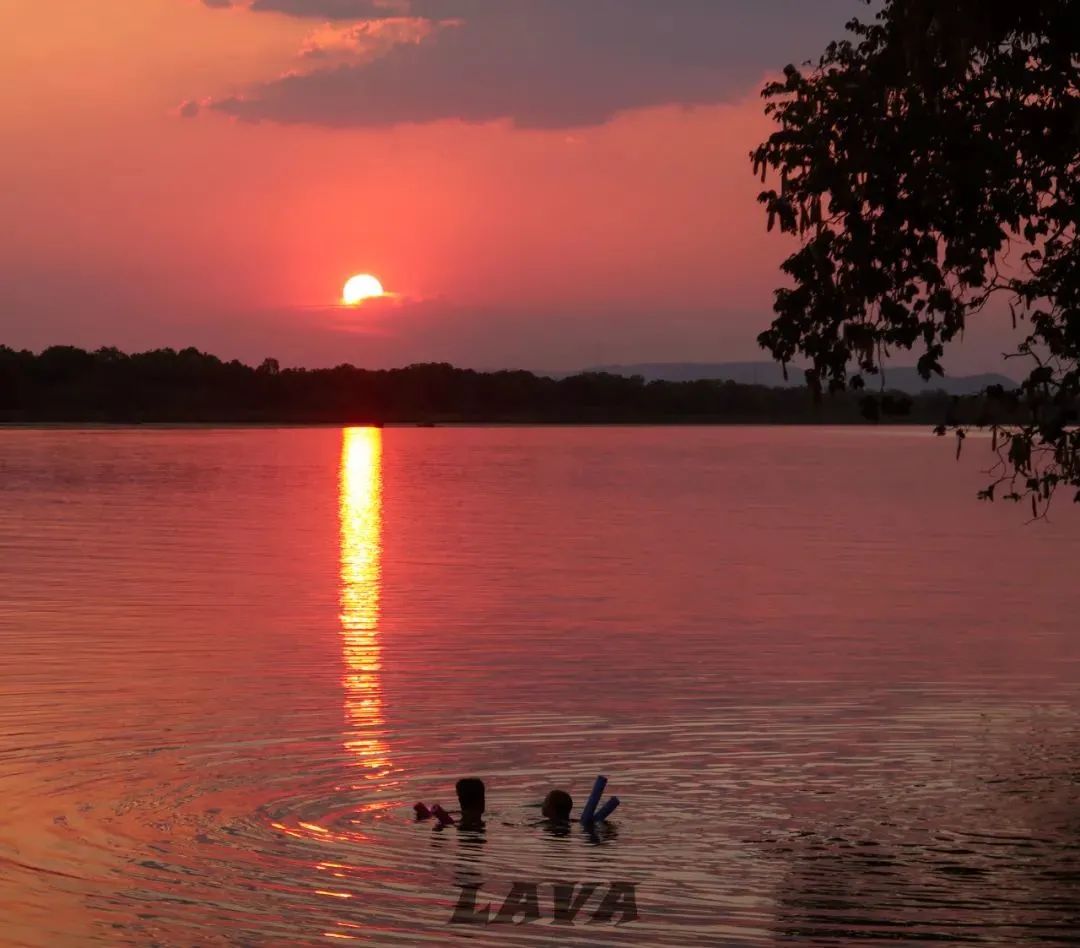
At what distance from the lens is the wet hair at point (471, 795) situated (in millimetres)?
16062

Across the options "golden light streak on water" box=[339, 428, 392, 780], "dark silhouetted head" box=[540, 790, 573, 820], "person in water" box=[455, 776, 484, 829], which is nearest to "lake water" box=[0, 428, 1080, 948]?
"golden light streak on water" box=[339, 428, 392, 780]

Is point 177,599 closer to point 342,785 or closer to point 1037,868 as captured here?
point 342,785

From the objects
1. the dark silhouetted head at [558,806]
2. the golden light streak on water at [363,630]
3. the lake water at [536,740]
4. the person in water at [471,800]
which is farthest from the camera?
the golden light streak on water at [363,630]

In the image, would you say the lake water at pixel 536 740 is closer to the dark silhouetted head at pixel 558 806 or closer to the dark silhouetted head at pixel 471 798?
the dark silhouetted head at pixel 558 806

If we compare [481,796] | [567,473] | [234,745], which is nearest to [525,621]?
[234,745]

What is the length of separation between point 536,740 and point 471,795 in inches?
165

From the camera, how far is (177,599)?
35594 millimetres

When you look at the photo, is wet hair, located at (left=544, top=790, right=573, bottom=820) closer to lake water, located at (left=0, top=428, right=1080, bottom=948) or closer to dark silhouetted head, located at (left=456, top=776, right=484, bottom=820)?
lake water, located at (left=0, top=428, right=1080, bottom=948)

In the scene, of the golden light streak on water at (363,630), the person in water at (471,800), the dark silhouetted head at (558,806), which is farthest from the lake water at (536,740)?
the person in water at (471,800)

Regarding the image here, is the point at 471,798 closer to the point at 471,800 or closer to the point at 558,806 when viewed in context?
the point at 471,800

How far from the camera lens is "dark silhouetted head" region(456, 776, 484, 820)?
52.7 feet

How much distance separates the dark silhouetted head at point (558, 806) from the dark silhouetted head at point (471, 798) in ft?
2.04

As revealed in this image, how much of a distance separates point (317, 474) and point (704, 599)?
275 feet

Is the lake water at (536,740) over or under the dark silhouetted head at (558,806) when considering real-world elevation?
under
